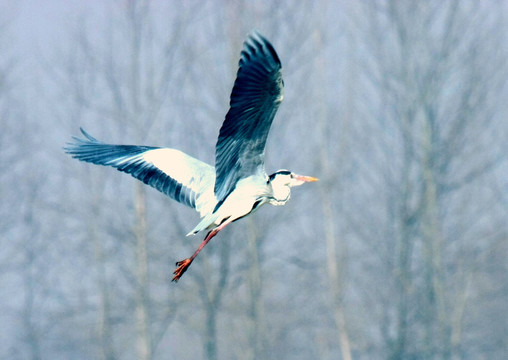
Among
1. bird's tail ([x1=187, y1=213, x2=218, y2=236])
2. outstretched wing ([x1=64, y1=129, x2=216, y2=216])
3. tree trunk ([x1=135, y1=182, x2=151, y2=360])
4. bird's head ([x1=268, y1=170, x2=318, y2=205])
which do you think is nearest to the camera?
bird's tail ([x1=187, y1=213, x2=218, y2=236])

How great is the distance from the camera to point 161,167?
782 cm

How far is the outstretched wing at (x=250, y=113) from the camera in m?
6.26

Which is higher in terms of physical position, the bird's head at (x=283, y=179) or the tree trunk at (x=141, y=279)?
the tree trunk at (x=141, y=279)

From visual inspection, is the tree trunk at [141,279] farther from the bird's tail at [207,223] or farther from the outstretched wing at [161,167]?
the bird's tail at [207,223]

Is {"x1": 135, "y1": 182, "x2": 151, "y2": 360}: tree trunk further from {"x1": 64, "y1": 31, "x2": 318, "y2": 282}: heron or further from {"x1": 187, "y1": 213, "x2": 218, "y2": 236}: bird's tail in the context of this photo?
{"x1": 187, "y1": 213, "x2": 218, "y2": 236}: bird's tail

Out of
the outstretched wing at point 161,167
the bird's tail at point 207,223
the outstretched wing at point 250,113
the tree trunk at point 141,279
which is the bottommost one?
the bird's tail at point 207,223

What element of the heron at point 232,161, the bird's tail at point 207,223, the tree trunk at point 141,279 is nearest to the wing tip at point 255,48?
the heron at point 232,161

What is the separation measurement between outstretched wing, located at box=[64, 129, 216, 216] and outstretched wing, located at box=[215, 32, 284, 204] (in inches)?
17.5

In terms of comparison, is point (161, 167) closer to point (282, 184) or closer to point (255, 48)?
point (282, 184)

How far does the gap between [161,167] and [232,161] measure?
0.92 metres

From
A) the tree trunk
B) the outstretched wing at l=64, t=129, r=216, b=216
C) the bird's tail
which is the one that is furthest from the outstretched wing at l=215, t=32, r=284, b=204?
the tree trunk

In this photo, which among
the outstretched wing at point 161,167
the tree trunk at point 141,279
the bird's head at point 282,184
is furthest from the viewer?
the tree trunk at point 141,279

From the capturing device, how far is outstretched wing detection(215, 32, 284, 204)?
20.5 ft

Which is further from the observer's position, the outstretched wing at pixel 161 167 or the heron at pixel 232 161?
the outstretched wing at pixel 161 167
